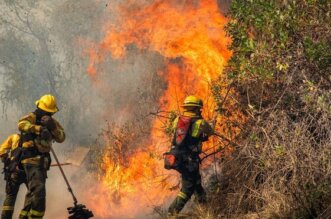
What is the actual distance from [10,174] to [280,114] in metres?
4.42

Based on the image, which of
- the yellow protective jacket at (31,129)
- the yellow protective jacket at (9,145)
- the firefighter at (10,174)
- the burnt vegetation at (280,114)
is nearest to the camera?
the burnt vegetation at (280,114)

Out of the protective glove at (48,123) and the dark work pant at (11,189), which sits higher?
the protective glove at (48,123)

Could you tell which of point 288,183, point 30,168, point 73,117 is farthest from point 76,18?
point 288,183

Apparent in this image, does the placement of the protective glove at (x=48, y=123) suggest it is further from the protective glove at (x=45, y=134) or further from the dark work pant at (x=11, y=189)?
the dark work pant at (x=11, y=189)

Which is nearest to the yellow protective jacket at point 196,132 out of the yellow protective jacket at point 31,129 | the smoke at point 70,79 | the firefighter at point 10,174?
the yellow protective jacket at point 31,129

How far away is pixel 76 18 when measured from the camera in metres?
16.4

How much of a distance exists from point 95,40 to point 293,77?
32.1 feet

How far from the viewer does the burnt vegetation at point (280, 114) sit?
17.8 feet

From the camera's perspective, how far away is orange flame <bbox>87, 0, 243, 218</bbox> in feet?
28.3

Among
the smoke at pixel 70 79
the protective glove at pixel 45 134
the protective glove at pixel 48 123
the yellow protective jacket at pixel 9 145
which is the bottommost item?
the yellow protective jacket at pixel 9 145

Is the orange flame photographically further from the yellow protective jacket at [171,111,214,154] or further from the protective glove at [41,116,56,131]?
the protective glove at [41,116,56,131]

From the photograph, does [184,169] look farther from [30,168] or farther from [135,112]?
[135,112]

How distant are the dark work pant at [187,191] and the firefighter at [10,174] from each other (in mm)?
2551

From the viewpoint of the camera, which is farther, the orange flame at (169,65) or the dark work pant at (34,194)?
the orange flame at (169,65)
